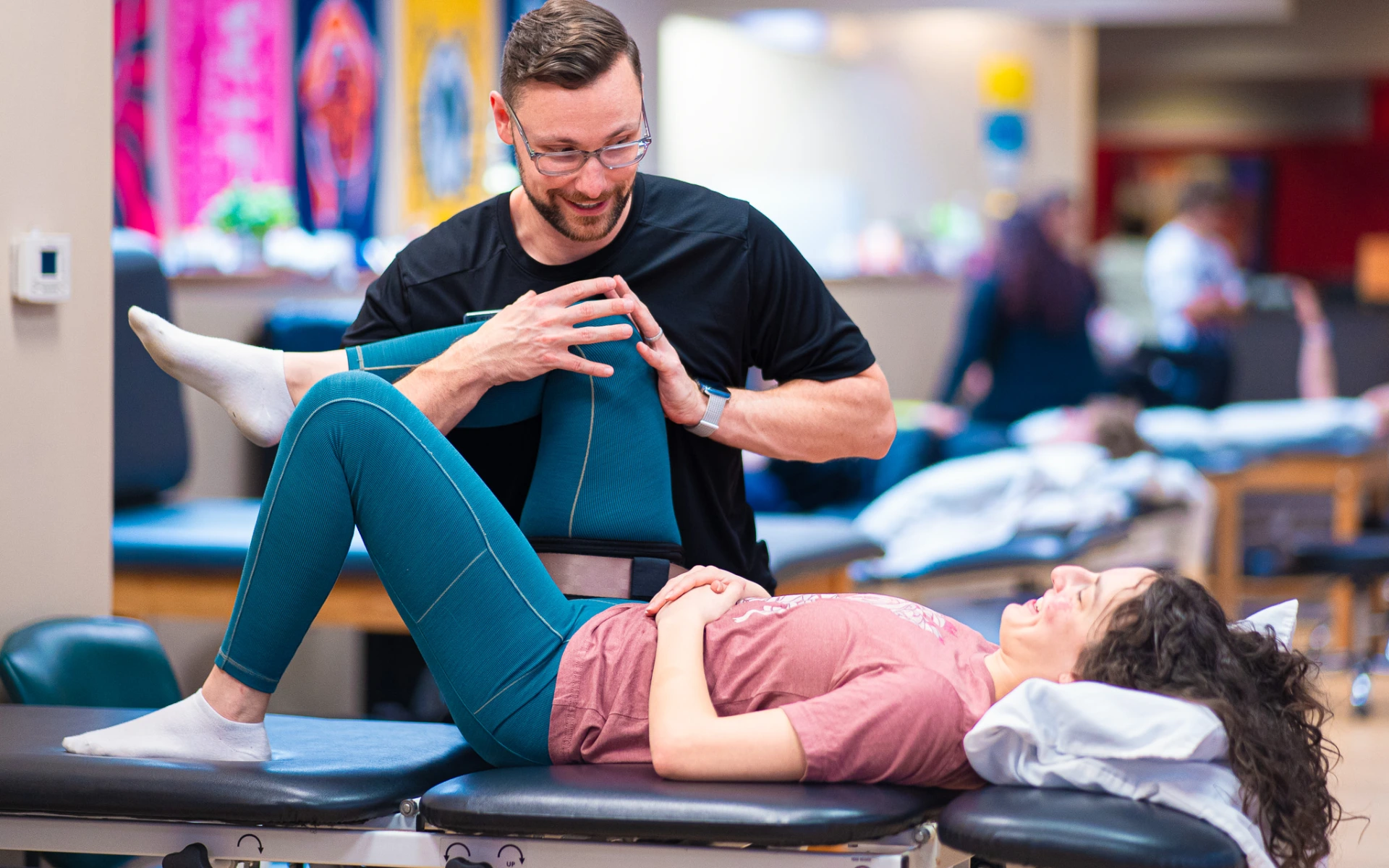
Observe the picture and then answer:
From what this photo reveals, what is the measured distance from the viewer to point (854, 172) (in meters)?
8.43

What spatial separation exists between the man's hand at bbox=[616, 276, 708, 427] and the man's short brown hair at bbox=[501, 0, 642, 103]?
0.27 metres

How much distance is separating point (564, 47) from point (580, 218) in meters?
0.23

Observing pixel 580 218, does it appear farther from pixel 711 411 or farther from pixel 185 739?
pixel 185 739

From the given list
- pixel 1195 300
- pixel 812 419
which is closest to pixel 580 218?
pixel 812 419

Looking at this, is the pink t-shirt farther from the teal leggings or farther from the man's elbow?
the man's elbow

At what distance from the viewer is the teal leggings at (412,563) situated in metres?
1.78

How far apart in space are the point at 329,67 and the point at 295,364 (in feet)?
10.2

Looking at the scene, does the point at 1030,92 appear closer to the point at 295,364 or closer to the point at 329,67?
the point at 329,67

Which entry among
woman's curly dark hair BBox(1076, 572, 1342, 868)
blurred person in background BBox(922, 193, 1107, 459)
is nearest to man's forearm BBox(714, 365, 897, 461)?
woman's curly dark hair BBox(1076, 572, 1342, 868)

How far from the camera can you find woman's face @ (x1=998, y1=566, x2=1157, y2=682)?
5.75ft

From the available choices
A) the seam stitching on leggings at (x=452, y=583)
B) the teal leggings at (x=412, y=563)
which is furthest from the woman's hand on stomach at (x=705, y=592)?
the seam stitching on leggings at (x=452, y=583)

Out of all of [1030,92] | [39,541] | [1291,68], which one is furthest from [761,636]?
[1291,68]

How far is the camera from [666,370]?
200 cm

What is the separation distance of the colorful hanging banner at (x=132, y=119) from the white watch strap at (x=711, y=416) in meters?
A: 2.48
